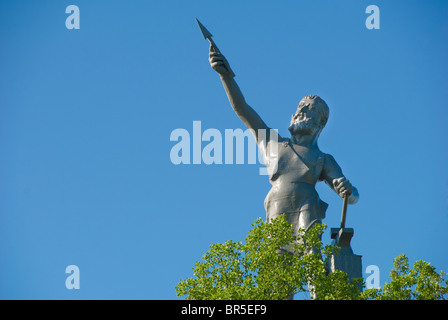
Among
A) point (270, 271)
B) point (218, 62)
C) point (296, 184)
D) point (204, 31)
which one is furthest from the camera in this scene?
point (218, 62)

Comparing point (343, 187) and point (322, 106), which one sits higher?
point (322, 106)

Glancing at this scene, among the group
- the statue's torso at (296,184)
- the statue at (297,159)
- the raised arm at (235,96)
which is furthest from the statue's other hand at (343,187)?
the raised arm at (235,96)

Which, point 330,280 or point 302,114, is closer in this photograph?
point 330,280

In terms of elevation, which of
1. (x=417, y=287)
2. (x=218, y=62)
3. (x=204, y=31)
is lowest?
(x=417, y=287)

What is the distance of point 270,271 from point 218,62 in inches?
267

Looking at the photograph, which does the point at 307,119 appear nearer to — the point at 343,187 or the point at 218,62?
the point at 343,187

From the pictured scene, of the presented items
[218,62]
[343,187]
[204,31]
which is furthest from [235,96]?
[343,187]

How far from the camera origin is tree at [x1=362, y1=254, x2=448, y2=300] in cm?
1891

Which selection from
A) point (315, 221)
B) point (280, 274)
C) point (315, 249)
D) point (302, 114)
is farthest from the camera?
point (302, 114)

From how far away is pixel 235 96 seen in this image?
23.6 metres
